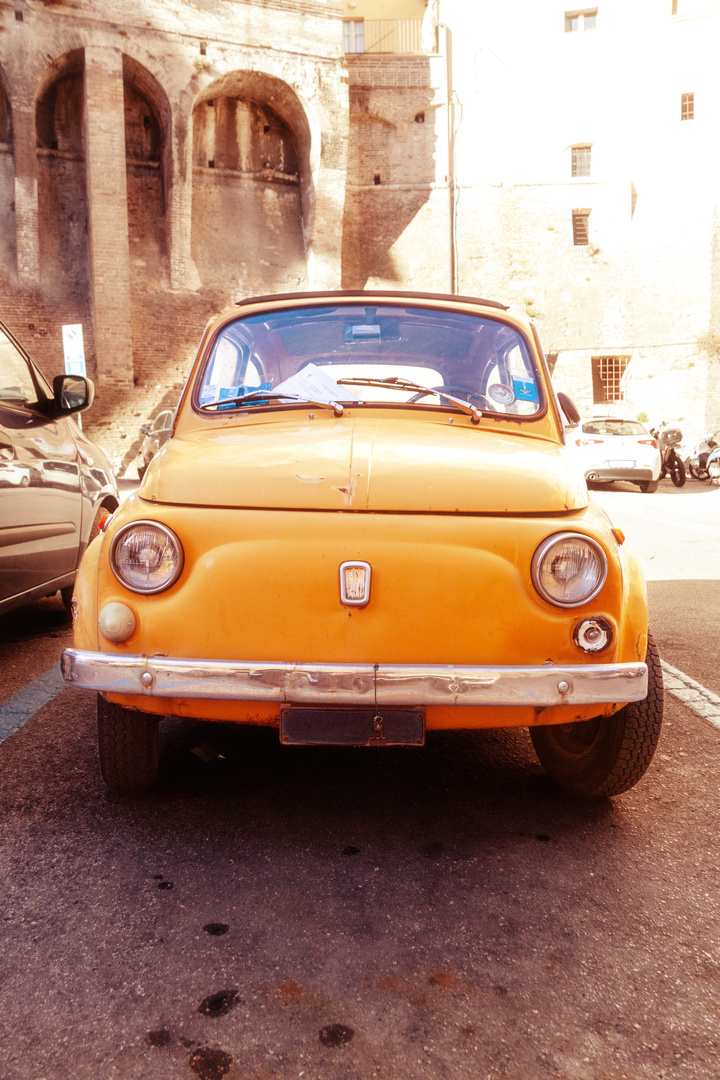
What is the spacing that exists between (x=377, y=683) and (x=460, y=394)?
161 cm

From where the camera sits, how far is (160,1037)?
5.85ft

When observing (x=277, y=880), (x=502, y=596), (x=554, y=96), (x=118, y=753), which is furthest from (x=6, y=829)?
(x=554, y=96)

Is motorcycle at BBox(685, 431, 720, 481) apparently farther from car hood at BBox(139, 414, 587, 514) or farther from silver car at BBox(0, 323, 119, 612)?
car hood at BBox(139, 414, 587, 514)

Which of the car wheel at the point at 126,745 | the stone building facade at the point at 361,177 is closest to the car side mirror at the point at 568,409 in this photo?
the car wheel at the point at 126,745

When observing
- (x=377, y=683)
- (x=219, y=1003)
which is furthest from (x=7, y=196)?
(x=219, y=1003)

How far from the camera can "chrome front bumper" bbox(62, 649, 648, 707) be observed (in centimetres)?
232

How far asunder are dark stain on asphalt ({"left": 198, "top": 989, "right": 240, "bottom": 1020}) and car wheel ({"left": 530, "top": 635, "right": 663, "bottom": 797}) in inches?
56.3

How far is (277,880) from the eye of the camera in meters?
2.42

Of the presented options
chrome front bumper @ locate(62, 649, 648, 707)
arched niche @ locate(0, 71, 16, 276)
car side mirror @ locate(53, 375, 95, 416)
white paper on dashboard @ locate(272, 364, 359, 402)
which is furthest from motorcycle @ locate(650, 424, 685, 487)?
arched niche @ locate(0, 71, 16, 276)

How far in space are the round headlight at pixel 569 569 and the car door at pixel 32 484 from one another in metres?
2.97

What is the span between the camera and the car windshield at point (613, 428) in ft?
58.5

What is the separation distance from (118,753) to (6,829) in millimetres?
421

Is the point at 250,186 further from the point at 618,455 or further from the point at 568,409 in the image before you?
the point at 568,409

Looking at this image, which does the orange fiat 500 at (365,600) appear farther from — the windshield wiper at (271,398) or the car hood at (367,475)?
the windshield wiper at (271,398)
